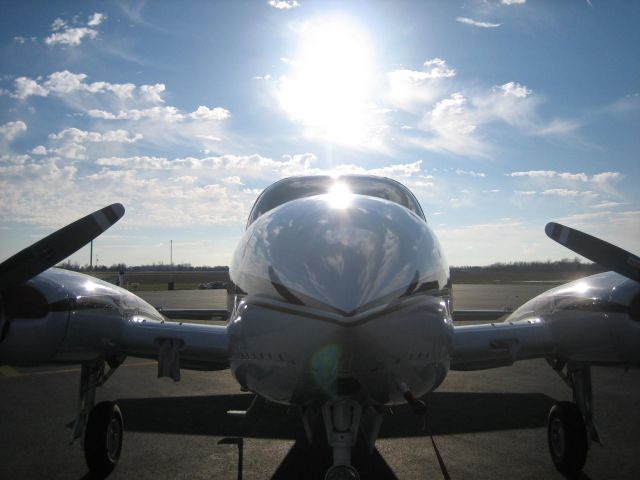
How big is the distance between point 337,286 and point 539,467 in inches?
155

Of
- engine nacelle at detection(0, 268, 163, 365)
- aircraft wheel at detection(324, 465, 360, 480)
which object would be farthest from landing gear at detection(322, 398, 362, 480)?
engine nacelle at detection(0, 268, 163, 365)

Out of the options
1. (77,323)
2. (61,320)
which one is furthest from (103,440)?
(61,320)

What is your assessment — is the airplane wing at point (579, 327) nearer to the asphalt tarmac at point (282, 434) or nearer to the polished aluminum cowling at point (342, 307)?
the asphalt tarmac at point (282, 434)

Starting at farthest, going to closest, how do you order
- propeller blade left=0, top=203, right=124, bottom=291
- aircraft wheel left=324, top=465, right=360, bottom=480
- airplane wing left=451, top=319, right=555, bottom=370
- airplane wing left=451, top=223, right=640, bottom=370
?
airplane wing left=451, top=319, right=555, bottom=370
airplane wing left=451, top=223, right=640, bottom=370
propeller blade left=0, top=203, right=124, bottom=291
aircraft wheel left=324, top=465, right=360, bottom=480

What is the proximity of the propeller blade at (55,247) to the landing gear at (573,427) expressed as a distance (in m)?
5.22

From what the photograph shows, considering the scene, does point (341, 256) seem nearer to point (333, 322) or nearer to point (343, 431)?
point (333, 322)

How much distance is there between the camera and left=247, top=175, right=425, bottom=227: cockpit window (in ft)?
18.1

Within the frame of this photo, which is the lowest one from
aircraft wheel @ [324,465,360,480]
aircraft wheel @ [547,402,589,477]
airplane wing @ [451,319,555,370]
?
aircraft wheel @ [547,402,589,477]

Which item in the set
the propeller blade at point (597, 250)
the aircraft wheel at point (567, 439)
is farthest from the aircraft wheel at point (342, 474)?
the propeller blade at point (597, 250)

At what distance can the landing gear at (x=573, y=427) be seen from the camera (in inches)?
208

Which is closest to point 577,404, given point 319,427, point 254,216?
point 319,427

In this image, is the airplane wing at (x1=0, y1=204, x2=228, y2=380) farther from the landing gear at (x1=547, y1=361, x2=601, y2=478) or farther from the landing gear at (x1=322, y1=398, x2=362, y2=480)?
the landing gear at (x1=547, y1=361, x2=601, y2=478)

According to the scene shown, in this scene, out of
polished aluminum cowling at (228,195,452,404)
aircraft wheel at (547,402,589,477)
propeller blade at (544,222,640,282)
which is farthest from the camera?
aircraft wheel at (547,402,589,477)

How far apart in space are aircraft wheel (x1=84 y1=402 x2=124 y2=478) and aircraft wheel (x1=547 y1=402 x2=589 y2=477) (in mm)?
4810
